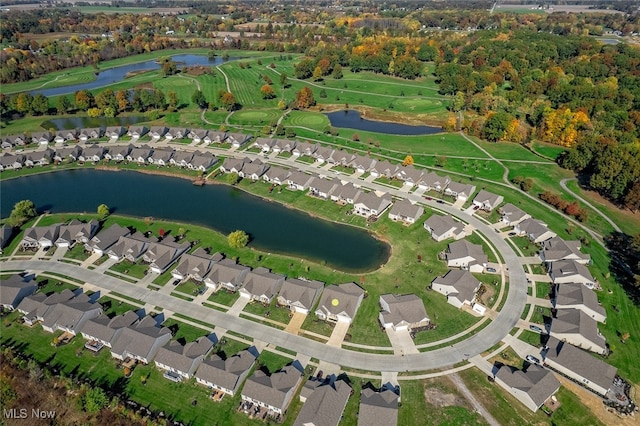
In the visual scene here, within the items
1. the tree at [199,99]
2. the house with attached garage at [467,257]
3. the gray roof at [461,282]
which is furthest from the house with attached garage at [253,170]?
the tree at [199,99]

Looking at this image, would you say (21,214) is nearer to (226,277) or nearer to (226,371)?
(226,277)

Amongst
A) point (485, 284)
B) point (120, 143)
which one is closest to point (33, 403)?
point (485, 284)

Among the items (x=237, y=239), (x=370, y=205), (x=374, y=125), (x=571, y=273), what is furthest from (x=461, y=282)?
(x=374, y=125)

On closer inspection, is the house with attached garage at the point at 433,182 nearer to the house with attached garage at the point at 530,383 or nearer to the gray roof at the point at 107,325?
the house with attached garage at the point at 530,383

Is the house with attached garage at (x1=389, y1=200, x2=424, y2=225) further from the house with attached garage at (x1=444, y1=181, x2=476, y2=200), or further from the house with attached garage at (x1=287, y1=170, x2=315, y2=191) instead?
the house with attached garage at (x1=287, y1=170, x2=315, y2=191)

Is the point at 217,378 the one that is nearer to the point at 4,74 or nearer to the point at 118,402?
the point at 118,402

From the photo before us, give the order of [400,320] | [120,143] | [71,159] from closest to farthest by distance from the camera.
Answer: [400,320], [71,159], [120,143]
